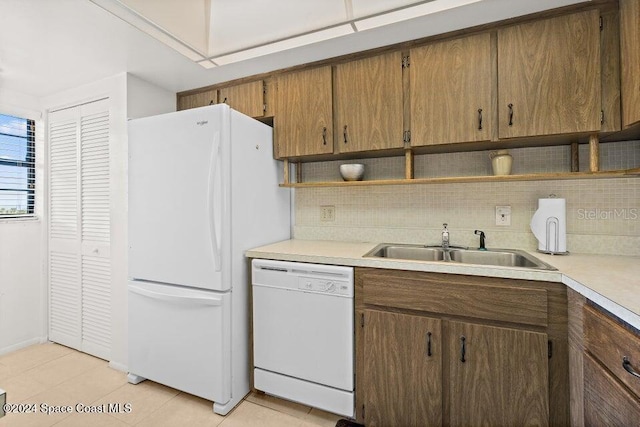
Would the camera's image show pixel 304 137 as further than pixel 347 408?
Yes

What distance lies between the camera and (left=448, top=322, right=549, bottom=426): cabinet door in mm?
1268

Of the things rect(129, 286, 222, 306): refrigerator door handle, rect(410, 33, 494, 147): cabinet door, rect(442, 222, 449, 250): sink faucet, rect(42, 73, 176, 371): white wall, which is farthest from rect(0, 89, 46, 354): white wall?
rect(442, 222, 449, 250): sink faucet

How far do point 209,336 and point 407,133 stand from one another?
67.6 inches

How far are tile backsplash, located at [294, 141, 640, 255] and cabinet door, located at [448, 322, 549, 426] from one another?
0.75 m

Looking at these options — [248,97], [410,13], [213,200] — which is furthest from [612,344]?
[248,97]

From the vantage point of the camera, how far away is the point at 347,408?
1.59 meters

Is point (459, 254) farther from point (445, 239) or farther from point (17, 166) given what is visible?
point (17, 166)

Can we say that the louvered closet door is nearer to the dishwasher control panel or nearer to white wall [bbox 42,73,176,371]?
white wall [bbox 42,73,176,371]

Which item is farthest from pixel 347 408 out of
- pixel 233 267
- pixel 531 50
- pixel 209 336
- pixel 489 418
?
pixel 531 50

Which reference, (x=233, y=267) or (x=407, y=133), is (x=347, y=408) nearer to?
(x=233, y=267)

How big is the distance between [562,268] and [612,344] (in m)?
0.46

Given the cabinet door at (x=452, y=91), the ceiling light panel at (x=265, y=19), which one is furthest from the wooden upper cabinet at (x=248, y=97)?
the cabinet door at (x=452, y=91)

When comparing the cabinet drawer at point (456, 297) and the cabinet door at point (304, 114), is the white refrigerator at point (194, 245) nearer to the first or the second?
the cabinet door at point (304, 114)

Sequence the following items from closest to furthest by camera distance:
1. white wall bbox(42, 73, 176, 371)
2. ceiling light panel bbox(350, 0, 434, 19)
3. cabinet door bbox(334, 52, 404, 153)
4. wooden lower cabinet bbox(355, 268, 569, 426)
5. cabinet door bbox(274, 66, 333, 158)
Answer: wooden lower cabinet bbox(355, 268, 569, 426), ceiling light panel bbox(350, 0, 434, 19), cabinet door bbox(334, 52, 404, 153), cabinet door bbox(274, 66, 333, 158), white wall bbox(42, 73, 176, 371)
